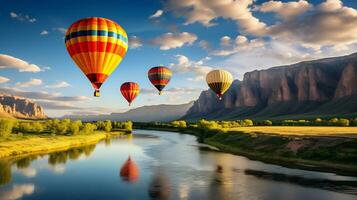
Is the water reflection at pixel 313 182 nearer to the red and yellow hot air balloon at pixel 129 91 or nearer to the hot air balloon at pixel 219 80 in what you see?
the hot air balloon at pixel 219 80

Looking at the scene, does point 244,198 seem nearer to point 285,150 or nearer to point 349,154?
point 349,154

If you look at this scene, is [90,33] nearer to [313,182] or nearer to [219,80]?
[313,182]

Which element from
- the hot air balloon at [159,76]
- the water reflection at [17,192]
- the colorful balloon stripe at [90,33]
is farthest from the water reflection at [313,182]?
the hot air balloon at [159,76]

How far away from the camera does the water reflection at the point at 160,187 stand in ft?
102

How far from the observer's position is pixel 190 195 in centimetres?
3080

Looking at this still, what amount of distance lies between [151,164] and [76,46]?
67.8ft

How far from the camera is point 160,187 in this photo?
34.4m

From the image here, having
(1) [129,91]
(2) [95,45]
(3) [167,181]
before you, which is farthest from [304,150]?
(1) [129,91]

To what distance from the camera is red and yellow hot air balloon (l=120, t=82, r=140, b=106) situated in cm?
9719

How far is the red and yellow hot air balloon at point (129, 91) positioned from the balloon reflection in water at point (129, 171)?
43414 mm

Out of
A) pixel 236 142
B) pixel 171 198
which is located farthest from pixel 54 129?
pixel 171 198

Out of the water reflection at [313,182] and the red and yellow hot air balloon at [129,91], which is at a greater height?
the red and yellow hot air balloon at [129,91]

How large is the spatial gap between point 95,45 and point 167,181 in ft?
75.9

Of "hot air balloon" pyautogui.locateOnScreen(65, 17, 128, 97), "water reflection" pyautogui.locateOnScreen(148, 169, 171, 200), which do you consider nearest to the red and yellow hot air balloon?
"hot air balloon" pyautogui.locateOnScreen(65, 17, 128, 97)
